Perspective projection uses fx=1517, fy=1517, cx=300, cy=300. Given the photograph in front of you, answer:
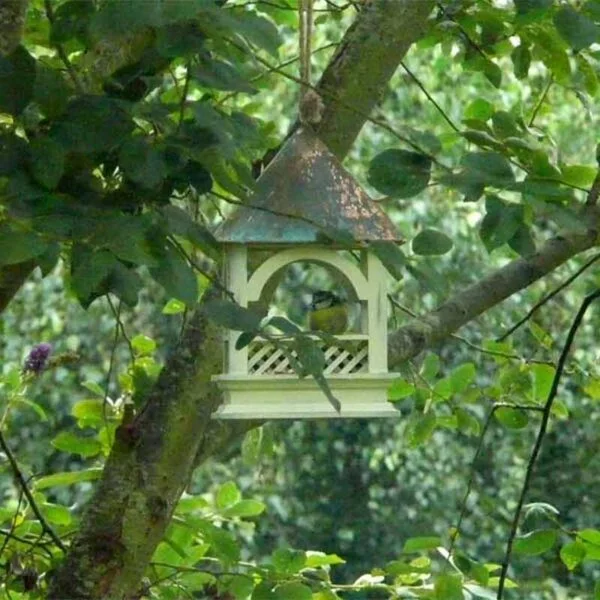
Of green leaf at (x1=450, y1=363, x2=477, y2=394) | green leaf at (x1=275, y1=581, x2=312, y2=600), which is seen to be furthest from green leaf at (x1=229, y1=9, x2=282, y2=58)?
green leaf at (x1=450, y1=363, x2=477, y2=394)

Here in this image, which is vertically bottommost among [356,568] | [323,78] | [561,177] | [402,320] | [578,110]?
[561,177]

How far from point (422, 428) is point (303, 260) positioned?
0.56m

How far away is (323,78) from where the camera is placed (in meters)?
1.51

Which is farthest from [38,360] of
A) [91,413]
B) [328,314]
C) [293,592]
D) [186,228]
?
[186,228]

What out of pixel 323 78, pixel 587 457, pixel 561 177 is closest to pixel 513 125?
pixel 561 177

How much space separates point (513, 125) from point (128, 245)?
55 centimetres

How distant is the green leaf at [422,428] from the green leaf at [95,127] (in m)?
0.83

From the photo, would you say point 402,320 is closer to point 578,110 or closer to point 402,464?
point 578,110

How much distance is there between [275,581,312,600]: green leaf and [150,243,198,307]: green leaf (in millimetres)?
619

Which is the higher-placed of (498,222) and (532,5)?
(532,5)


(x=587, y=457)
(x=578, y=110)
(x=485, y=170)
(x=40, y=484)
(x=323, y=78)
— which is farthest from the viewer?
(x=587, y=457)

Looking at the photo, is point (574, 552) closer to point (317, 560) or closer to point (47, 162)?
point (317, 560)

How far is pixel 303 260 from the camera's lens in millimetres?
1220

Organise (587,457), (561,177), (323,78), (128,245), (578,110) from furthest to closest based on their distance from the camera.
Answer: (587,457), (578,110), (323,78), (561,177), (128,245)
